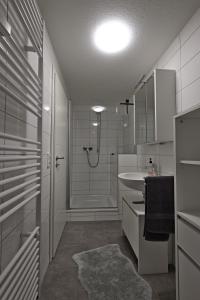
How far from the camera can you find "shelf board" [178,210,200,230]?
106 cm

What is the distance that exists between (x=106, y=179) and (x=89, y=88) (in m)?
1.96

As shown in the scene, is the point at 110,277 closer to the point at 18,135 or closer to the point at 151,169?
the point at 151,169

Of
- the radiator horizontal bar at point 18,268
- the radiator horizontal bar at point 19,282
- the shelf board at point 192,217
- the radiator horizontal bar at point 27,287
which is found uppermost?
the shelf board at point 192,217

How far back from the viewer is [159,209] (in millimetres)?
1560

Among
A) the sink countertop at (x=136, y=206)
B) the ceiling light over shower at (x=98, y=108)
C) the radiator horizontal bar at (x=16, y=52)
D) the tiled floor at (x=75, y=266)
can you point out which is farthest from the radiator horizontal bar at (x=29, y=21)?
the ceiling light over shower at (x=98, y=108)

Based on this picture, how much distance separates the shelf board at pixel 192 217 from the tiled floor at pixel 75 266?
0.75m

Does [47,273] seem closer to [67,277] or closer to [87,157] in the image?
[67,277]

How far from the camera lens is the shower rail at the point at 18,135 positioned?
2.72ft

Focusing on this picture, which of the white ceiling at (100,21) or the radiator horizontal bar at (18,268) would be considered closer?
the radiator horizontal bar at (18,268)

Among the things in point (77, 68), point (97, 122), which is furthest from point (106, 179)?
point (77, 68)

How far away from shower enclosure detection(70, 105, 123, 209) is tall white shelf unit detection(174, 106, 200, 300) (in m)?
2.67

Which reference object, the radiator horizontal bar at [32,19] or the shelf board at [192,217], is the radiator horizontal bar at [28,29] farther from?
the shelf board at [192,217]

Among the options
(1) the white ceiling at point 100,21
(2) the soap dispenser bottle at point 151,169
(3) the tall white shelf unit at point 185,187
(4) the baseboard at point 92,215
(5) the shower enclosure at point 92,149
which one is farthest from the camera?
(5) the shower enclosure at point 92,149

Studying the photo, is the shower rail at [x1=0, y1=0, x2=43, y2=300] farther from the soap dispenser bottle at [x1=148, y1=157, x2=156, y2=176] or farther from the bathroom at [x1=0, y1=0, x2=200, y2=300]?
the soap dispenser bottle at [x1=148, y1=157, x2=156, y2=176]
